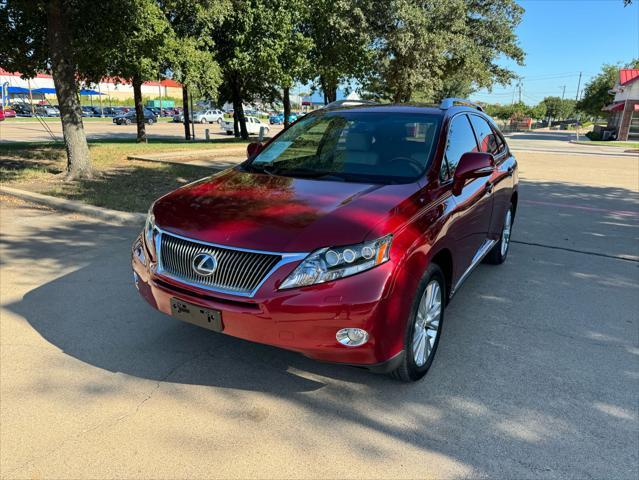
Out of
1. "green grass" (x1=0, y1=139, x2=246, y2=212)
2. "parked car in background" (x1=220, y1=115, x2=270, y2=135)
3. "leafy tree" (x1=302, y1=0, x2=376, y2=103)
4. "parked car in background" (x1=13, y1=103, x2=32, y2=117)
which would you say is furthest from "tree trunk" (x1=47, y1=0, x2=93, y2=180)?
"parked car in background" (x1=13, y1=103, x2=32, y2=117)

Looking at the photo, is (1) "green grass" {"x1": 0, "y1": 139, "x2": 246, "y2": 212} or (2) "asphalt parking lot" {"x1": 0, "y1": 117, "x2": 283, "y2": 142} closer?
(1) "green grass" {"x1": 0, "y1": 139, "x2": 246, "y2": 212}

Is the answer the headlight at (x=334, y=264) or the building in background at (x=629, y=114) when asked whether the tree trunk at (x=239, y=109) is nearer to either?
the headlight at (x=334, y=264)

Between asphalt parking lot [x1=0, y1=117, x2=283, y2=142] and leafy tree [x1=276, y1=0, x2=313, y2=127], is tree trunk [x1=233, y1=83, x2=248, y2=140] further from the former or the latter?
leafy tree [x1=276, y1=0, x2=313, y2=127]

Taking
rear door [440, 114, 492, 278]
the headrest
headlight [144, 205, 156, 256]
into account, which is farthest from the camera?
the headrest

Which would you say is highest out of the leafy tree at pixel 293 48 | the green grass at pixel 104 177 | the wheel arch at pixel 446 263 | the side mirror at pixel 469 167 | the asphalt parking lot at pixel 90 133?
the leafy tree at pixel 293 48

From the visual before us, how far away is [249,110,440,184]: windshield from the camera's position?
358cm

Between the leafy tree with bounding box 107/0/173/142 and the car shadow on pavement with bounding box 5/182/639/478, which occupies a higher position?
the leafy tree with bounding box 107/0/173/142

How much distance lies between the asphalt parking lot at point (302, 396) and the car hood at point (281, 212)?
1.00 metres

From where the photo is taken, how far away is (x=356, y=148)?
3855mm

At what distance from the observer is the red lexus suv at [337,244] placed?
260cm

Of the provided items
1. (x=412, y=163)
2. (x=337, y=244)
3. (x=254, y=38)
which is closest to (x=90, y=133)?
(x=254, y=38)

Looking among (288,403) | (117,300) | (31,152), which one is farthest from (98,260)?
(31,152)

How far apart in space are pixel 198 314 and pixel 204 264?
0.29 metres

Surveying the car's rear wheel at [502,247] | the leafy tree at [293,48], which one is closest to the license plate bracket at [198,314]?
the car's rear wheel at [502,247]
